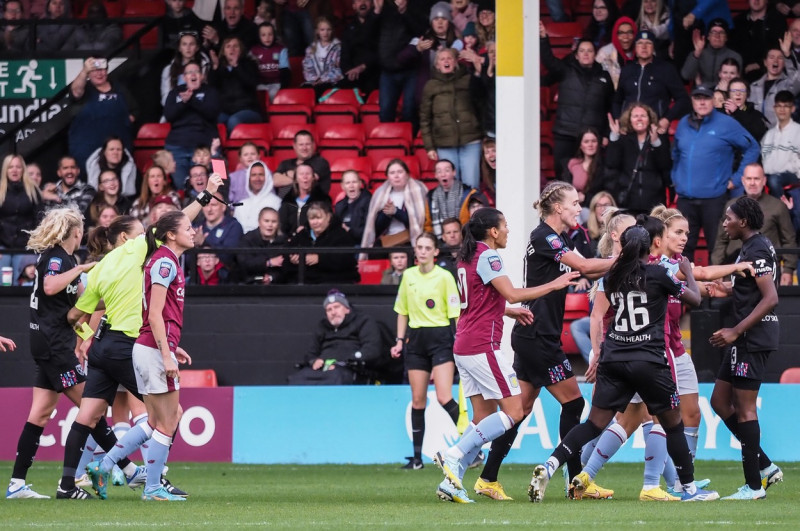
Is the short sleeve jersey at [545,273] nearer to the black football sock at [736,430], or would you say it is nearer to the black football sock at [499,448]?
the black football sock at [499,448]

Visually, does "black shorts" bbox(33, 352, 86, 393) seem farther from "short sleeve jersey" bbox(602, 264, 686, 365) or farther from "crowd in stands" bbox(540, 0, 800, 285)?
"crowd in stands" bbox(540, 0, 800, 285)

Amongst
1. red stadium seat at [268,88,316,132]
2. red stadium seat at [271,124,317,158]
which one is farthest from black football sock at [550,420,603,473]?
red stadium seat at [268,88,316,132]

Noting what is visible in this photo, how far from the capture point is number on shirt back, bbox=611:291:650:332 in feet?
27.9

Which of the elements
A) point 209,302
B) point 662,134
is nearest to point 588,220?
point 662,134

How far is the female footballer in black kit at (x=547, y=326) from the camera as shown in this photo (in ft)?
29.9

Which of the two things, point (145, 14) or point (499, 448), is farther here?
point (145, 14)

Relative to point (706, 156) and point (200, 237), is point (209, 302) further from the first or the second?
point (706, 156)

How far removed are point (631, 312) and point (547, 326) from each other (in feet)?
2.74

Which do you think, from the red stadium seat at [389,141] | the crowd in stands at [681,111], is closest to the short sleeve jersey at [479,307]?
the crowd in stands at [681,111]

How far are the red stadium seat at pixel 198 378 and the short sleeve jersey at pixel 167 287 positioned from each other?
5772mm

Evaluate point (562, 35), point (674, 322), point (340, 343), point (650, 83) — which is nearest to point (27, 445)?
point (674, 322)

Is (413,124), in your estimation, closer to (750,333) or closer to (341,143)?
(341,143)

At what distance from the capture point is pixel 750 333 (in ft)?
30.7

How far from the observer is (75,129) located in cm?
1773
